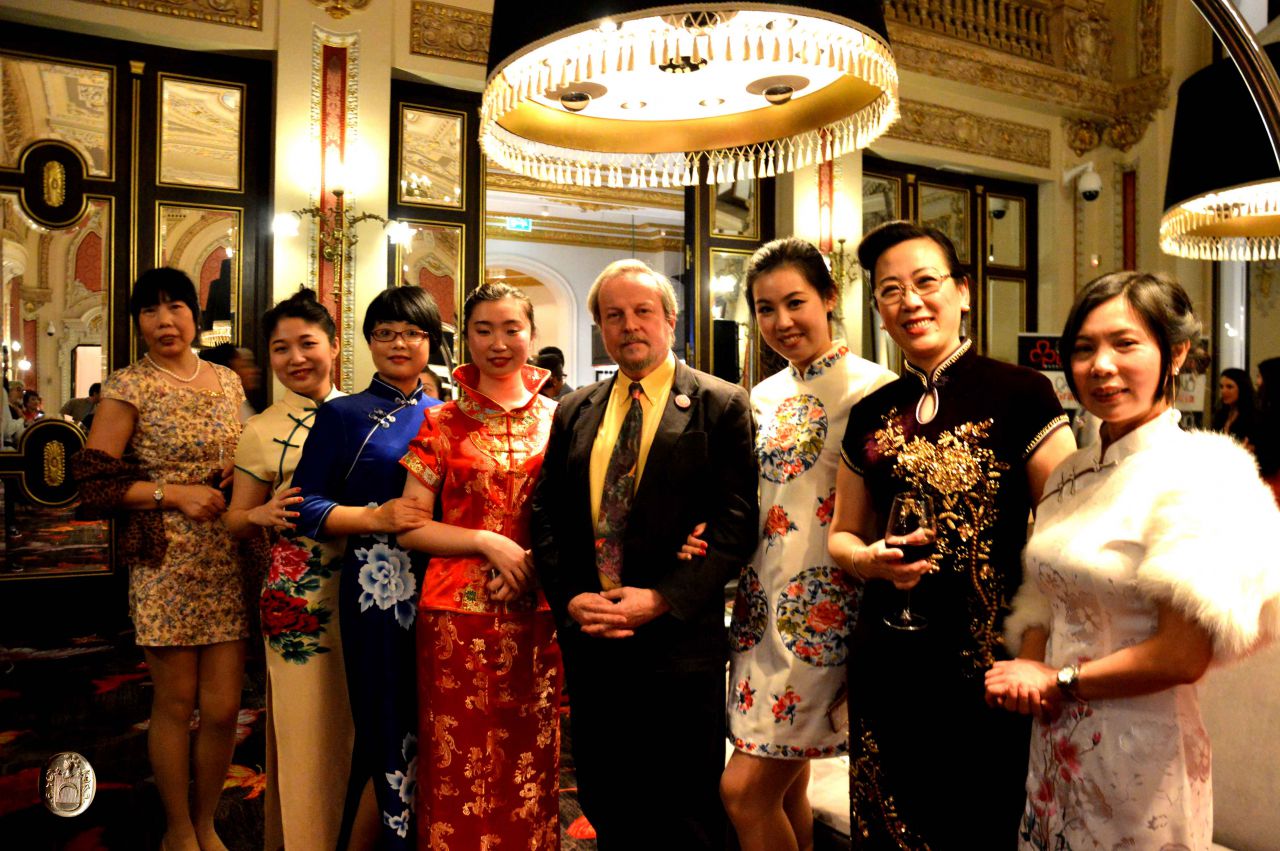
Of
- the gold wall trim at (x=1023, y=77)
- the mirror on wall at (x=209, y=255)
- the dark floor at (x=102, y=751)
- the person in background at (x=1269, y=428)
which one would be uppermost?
the gold wall trim at (x=1023, y=77)

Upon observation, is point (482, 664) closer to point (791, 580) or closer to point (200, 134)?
point (791, 580)

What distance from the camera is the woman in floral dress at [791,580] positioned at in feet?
6.40

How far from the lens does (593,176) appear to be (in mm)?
2174

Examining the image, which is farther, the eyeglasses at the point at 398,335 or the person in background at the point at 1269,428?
the person in background at the point at 1269,428

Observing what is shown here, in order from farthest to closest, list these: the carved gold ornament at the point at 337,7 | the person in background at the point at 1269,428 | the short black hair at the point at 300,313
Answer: the carved gold ornament at the point at 337,7
the person in background at the point at 1269,428
the short black hair at the point at 300,313

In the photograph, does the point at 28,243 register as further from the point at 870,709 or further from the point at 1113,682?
the point at 1113,682

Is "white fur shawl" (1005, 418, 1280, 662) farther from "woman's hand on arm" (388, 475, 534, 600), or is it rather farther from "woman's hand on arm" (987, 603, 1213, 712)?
"woman's hand on arm" (388, 475, 534, 600)

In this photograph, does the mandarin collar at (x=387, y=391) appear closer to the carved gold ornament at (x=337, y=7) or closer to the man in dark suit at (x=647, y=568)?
the man in dark suit at (x=647, y=568)

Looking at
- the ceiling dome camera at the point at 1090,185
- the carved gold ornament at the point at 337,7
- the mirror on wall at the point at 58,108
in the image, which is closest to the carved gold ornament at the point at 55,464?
the mirror on wall at the point at 58,108

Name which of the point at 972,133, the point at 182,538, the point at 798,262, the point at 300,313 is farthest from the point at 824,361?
the point at 972,133

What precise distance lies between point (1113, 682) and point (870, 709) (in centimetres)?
52

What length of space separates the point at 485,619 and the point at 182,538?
39.5 inches

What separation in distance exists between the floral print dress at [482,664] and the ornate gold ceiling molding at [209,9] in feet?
14.5

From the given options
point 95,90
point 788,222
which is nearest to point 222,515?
point 95,90
